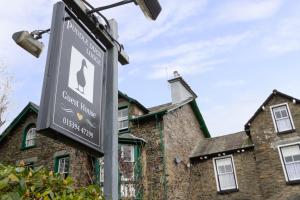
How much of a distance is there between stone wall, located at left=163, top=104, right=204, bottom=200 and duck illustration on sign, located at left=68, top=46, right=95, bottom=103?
13998mm

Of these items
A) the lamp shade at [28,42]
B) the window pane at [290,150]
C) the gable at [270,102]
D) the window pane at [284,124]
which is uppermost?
the gable at [270,102]

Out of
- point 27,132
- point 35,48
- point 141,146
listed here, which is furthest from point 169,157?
point 35,48

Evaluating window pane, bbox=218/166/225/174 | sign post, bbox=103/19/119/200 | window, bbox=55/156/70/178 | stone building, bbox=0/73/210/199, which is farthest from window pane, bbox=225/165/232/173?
sign post, bbox=103/19/119/200

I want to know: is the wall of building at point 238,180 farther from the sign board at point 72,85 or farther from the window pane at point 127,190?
the sign board at point 72,85

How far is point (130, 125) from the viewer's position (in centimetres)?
1931

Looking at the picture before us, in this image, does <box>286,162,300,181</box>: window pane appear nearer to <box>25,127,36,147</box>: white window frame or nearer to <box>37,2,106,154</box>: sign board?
<box>25,127,36,147</box>: white window frame

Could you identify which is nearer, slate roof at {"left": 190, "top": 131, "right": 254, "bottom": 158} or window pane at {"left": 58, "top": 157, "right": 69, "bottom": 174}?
window pane at {"left": 58, "top": 157, "right": 69, "bottom": 174}

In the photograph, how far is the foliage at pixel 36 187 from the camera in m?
2.50

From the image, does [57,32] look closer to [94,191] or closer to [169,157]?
[94,191]

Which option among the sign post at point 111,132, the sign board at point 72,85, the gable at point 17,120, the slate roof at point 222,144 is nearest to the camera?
the sign board at point 72,85

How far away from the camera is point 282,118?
19031 mm

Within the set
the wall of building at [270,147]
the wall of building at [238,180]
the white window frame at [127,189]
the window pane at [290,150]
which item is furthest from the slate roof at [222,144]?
the white window frame at [127,189]

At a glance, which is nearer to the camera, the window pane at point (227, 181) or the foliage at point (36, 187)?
the foliage at point (36, 187)

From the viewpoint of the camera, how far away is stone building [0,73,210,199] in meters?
17.0
